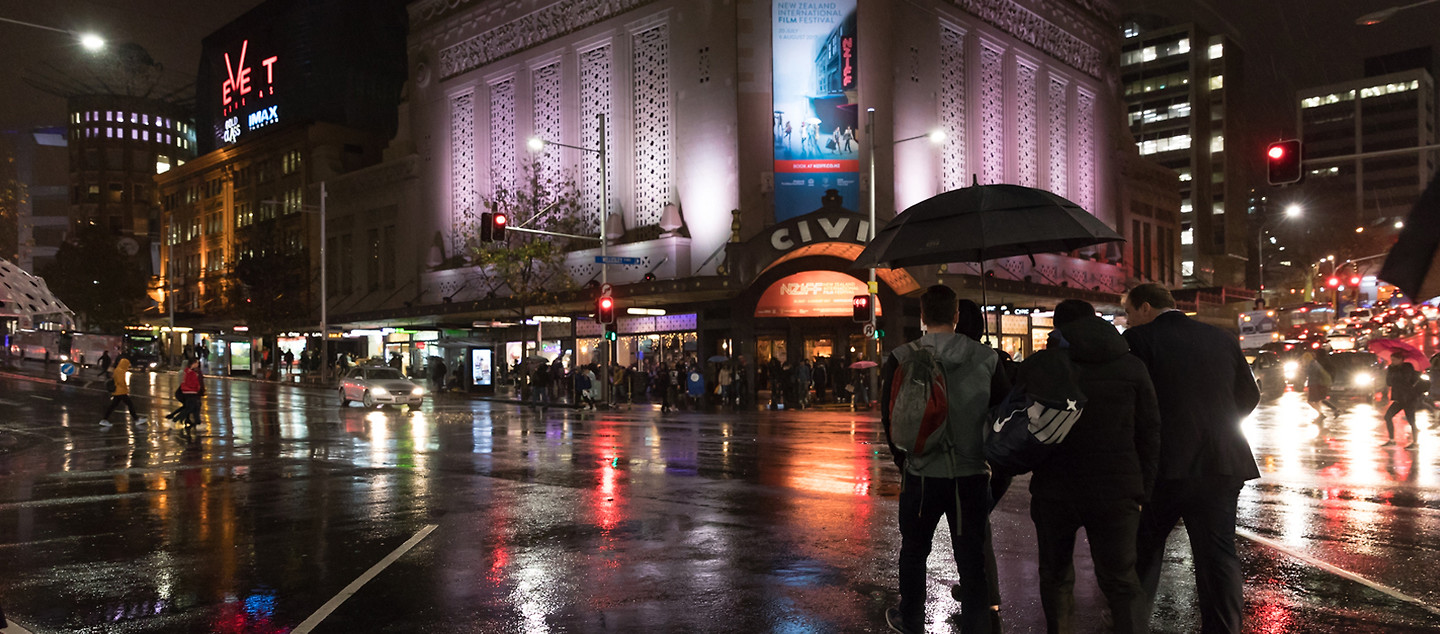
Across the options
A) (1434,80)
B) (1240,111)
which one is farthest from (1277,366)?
(1434,80)

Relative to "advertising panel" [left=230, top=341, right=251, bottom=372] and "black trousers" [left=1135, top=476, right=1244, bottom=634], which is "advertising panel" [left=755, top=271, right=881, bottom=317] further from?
"advertising panel" [left=230, top=341, right=251, bottom=372]

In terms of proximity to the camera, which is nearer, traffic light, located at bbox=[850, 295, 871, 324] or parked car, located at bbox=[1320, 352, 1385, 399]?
traffic light, located at bbox=[850, 295, 871, 324]

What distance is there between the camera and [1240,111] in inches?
4724

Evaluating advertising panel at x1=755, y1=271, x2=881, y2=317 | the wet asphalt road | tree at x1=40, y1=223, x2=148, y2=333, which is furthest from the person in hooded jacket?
tree at x1=40, y1=223, x2=148, y2=333

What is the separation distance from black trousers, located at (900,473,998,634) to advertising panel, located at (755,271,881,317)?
28361mm

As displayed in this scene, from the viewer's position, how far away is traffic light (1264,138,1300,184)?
1977cm

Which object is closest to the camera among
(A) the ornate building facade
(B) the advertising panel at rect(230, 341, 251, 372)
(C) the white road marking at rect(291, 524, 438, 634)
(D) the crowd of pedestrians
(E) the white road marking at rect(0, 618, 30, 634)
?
(D) the crowd of pedestrians

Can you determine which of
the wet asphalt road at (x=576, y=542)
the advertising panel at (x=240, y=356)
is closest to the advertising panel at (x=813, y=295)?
the wet asphalt road at (x=576, y=542)

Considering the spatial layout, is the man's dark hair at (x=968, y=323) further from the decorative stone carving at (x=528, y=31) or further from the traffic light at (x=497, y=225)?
the decorative stone carving at (x=528, y=31)

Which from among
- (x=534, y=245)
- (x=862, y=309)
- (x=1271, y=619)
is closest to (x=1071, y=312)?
(x=1271, y=619)

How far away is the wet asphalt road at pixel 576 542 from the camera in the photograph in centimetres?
619

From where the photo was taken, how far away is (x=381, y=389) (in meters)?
30.9

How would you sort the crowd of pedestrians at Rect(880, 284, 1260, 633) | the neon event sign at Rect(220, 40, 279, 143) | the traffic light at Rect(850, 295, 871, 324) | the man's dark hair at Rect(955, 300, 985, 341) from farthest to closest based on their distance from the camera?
the neon event sign at Rect(220, 40, 279, 143) → the traffic light at Rect(850, 295, 871, 324) → the man's dark hair at Rect(955, 300, 985, 341) → the crowd of pedestrians at Rect(880, 284, 1260, 633)

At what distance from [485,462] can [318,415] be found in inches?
572
